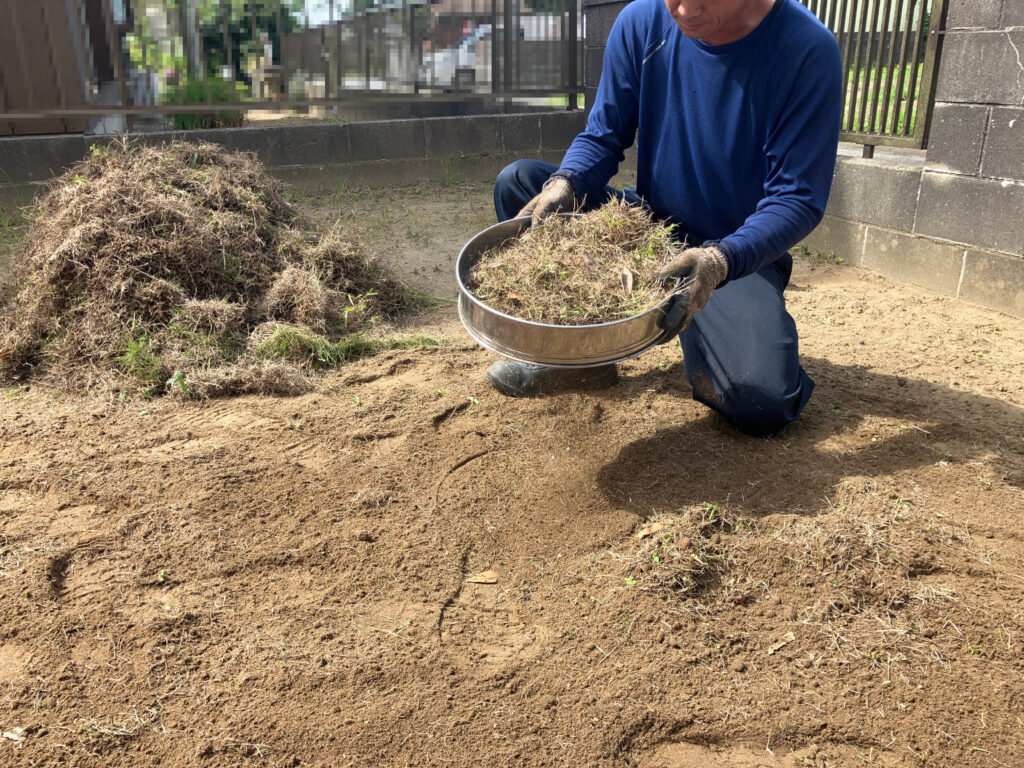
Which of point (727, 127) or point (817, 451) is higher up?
point (727, 127)

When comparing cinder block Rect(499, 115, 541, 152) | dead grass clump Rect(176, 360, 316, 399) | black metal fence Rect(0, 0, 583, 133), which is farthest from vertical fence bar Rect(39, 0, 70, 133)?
dead grass clump Rect(176, 360, 316, 399)

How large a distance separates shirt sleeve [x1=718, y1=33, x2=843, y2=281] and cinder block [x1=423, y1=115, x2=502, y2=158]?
4.56 m

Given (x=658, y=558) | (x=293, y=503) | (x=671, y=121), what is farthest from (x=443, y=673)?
(x=671, y=121)

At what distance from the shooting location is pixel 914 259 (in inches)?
163

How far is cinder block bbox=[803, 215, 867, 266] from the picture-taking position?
176 inches

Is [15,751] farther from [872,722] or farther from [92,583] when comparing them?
[872,722]

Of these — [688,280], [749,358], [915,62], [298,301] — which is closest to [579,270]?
[688,280]

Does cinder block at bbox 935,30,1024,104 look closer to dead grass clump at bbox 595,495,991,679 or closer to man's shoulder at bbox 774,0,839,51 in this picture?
man's shoulder at bbox 774,0,839,51

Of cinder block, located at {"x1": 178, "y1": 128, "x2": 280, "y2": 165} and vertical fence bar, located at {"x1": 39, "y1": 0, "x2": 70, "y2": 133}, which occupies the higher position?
vertical fence bar, located at {"x1": 39, "y1": 0, "x2": 70, "y2": 133}

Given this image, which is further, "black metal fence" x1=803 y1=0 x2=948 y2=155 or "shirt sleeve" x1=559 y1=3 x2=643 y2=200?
"black metal fence" x1=803 y1=0 x2=948 y2=155

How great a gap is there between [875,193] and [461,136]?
3512mm

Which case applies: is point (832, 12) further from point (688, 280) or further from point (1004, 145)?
point (688, 280)

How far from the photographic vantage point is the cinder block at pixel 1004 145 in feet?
11.5

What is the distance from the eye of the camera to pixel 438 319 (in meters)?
3.84
